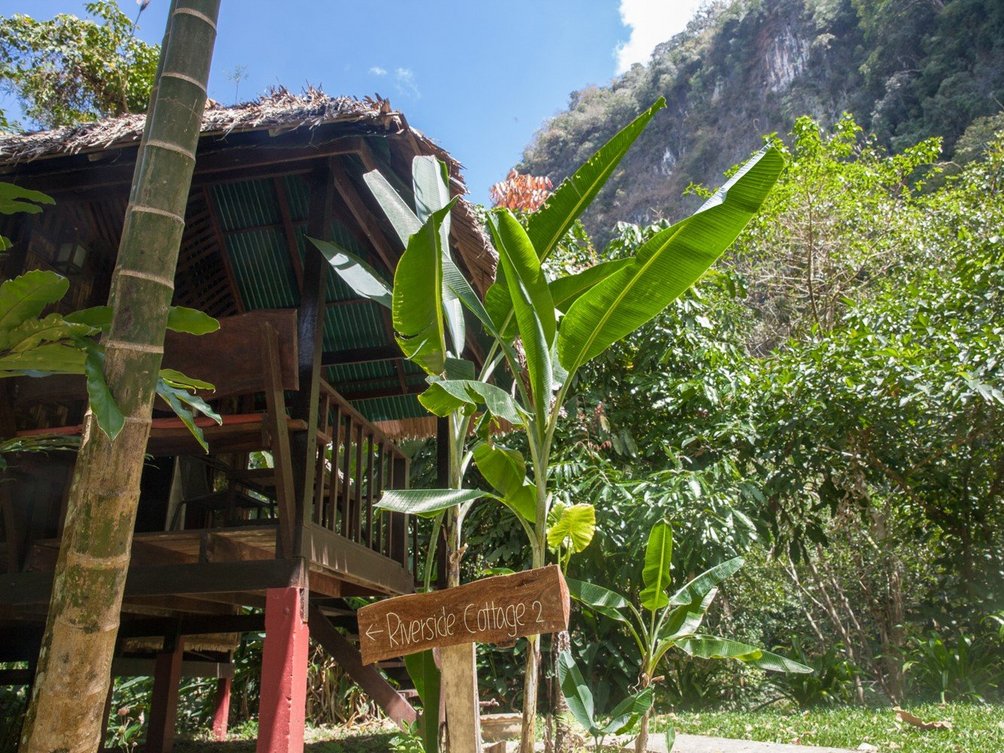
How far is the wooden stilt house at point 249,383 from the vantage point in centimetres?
353

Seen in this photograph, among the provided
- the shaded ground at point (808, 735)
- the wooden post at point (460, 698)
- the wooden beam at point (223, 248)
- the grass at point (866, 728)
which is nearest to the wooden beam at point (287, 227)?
the wooden beam at point (223, 248)

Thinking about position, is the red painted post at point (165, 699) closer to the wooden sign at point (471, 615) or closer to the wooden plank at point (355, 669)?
the wooden plank at point (355, 669)

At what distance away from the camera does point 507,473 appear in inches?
111

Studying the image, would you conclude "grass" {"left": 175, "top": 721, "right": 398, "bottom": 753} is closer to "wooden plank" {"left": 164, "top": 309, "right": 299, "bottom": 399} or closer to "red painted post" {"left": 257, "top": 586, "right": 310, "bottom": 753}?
"red painted post" {"left": 257, "top": 586, "right": 310, "bottom": 753}

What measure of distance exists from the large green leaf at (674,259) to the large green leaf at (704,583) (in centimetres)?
190

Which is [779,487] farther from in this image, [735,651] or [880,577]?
[735,651]

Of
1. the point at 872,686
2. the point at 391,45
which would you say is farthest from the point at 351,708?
the point at 391,45

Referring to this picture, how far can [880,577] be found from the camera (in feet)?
33.1

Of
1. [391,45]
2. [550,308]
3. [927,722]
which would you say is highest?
[391,45]

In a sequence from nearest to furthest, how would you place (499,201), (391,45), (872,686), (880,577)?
1. (391,45)
2. (872,686)
3. (880,577)
4. (499,201)

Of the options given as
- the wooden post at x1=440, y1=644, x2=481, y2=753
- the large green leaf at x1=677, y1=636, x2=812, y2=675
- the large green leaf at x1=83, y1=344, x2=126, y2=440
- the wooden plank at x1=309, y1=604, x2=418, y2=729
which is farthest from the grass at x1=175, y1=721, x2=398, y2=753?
the large green leaf at x1=83, y1=344, x2=126, y2=440

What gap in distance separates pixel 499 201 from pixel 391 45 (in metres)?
4.24

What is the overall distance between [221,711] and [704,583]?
17.5 feet

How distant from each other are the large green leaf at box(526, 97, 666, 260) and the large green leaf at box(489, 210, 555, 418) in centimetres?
44
